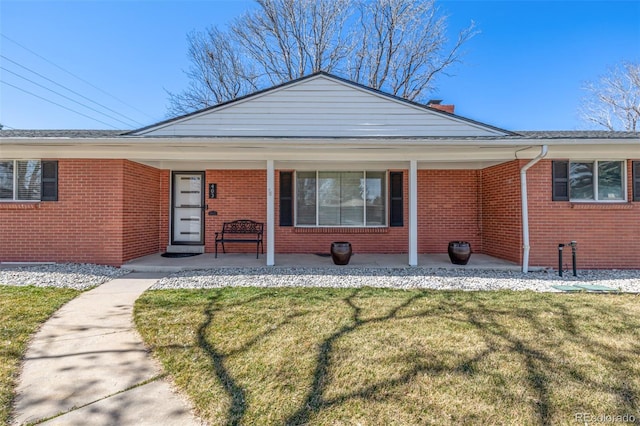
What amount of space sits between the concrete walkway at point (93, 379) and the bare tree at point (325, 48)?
56.0ft

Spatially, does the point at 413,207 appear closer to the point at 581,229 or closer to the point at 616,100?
the point at 581,229

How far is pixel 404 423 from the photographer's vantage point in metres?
2.03

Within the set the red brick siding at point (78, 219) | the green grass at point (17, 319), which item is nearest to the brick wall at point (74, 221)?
the red brick siding at point (78, 219)

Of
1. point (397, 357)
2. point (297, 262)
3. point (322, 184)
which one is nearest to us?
point (397, 357)

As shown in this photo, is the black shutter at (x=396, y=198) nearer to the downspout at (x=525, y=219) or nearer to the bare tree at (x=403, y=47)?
the downspout at (x=525, y=219)

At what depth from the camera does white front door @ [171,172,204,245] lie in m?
9.02

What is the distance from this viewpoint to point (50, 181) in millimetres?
6930

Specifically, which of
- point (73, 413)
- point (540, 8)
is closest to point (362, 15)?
point (540, 8)

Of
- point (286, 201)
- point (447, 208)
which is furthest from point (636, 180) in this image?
point (286, 201)

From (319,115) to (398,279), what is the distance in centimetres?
470

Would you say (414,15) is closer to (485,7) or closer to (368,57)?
(368,57)

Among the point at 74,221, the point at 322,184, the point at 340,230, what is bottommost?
the point at 340,230

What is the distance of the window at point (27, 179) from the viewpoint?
6934 mm

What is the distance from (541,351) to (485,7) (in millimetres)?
16068
